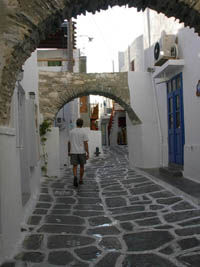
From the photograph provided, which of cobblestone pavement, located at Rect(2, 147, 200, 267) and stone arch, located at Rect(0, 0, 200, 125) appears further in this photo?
cobblestone pavement, located at Rect(2, 147, 200, 267)

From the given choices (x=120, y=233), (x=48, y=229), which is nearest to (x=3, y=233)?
(x=48, y=229)

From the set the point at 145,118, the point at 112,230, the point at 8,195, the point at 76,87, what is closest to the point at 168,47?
the point at 145,118

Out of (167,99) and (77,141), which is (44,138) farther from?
(167,99)

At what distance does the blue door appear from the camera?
25.2 ft

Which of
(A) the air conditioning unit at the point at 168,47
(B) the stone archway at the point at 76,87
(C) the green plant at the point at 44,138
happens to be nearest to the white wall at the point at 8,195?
(C) the green plant at the point at 44,138

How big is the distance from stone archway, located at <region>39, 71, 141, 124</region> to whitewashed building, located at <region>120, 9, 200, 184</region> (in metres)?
0.33

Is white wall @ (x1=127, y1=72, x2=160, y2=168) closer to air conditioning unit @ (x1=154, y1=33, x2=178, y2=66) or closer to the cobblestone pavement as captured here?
air conditioning unit @ (x1=154, y1=33, x2=178, y2=66)

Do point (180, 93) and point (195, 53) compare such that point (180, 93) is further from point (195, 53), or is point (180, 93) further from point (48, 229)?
point (48, 229)

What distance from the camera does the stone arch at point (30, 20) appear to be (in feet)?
8.62

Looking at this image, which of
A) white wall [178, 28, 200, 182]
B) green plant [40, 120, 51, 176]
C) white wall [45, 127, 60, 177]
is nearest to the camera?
white wall [178, 28, 200, 182]

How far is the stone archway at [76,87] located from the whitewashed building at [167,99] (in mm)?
330

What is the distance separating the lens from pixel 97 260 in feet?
10.0

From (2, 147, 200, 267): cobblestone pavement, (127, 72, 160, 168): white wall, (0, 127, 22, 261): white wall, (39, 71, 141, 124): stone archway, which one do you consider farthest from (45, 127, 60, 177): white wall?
(0, 127, 22, 261): white wall

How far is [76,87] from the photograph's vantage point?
10.1 metres
